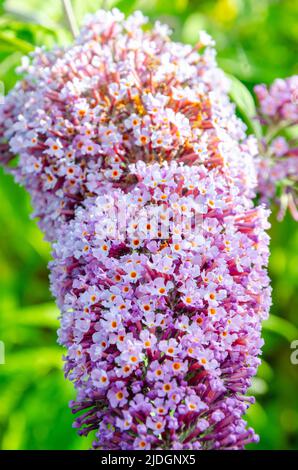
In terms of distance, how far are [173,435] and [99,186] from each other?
2.23 feet

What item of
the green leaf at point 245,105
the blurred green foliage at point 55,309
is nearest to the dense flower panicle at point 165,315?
the green leaf at point 245,105

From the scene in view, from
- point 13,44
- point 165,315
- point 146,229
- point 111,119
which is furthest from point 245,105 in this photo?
point 165,315

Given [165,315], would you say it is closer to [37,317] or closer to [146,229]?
[146,229]

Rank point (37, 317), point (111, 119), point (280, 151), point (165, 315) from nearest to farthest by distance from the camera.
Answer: point (165, 315), point (111, 119), point (280, 151), point (37, 317)

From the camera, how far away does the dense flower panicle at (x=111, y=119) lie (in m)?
1.80

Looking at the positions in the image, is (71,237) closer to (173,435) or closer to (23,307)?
(173,435)

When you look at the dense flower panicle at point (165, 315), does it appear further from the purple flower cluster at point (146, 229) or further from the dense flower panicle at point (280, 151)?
the dense flower panicle at point (280, 151)

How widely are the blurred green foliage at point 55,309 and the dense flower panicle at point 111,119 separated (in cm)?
62

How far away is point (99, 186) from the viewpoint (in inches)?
69.8

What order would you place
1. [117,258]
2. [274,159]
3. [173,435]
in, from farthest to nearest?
[274,159]
[117,258]
[173,435]

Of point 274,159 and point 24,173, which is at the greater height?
point 274,159

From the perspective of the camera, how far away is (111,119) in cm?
186

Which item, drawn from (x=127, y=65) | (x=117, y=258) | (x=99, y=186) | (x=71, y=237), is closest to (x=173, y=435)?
(x=117, y=258)

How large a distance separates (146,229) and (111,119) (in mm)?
425
